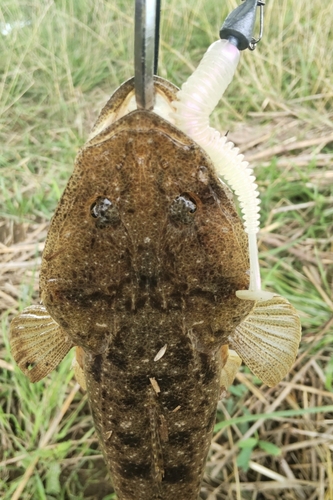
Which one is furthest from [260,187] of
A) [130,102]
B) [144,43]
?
[144,43]

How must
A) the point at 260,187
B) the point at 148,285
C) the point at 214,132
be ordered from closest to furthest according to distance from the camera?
the point at 214,132 → the point at 148,285 → the point at 260,187

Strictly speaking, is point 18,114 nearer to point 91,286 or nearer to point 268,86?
point 268,86

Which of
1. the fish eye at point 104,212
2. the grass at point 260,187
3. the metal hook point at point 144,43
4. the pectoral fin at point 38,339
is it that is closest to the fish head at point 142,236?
the fish eye at point 104,212

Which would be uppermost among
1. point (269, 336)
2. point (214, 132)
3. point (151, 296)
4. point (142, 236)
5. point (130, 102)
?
point (130, 102)

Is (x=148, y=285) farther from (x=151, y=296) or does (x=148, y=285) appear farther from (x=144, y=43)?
(x=144, y=43)

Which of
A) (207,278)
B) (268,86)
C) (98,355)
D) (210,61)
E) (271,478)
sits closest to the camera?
(210,61)

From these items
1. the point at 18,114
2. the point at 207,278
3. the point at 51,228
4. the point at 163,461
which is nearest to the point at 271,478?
the point at 163,461

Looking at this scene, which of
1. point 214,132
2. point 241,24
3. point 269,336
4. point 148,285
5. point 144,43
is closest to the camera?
point 144,43

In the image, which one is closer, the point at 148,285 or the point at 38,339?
the point at 148,285

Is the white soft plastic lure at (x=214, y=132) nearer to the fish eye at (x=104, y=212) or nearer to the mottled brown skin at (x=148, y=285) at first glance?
the mottled brown skin at (x=148, y=285)
